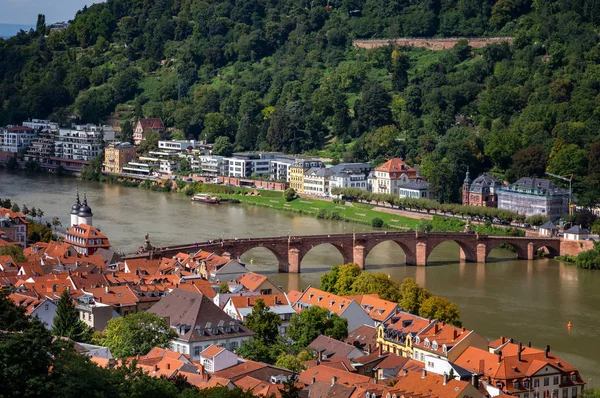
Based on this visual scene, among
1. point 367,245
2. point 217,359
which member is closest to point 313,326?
point 217,359

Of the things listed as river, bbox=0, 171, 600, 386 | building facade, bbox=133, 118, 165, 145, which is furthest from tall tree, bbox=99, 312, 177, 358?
building facade, bbox=133, 118, 165, 145

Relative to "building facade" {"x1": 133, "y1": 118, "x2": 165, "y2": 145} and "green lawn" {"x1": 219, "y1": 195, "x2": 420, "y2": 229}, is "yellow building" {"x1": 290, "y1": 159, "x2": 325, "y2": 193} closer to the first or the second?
"green lawn" {"x1": 219, "y1": 195, "x2": 420, "y2": 229}

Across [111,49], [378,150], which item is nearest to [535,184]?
[378,150]

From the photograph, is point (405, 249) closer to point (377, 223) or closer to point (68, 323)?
point (377, 223)

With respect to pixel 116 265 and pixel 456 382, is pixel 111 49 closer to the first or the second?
pixel 116 265

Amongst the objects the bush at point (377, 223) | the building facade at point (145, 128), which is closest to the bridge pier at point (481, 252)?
the bush at point (377, 223)

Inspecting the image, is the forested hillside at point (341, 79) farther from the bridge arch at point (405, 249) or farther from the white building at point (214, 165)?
the bridge arch at point (405, 249)
